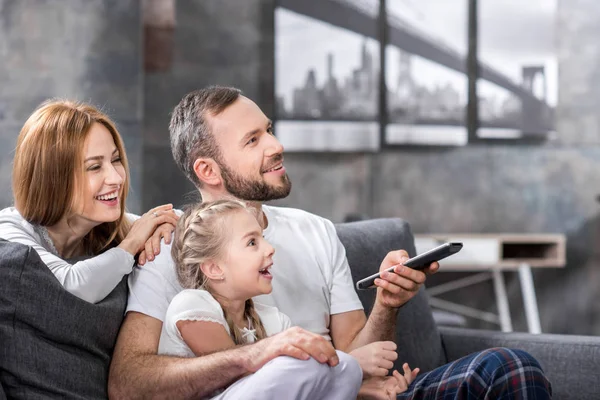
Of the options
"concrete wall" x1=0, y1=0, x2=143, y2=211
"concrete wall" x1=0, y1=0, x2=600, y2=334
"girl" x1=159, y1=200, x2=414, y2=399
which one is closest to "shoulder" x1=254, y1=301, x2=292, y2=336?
"girl" x1=159, y1=200, x2=414, y2=399

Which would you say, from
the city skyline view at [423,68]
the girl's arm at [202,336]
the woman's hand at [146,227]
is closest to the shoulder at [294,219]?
the woman's hand at [146,227]

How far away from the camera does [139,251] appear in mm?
1843

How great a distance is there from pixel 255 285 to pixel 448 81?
367 centimetres

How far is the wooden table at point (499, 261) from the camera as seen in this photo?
4418 mm

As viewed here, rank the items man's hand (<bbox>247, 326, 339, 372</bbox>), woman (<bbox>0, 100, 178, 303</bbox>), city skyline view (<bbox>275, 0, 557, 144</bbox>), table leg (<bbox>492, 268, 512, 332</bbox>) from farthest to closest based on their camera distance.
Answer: city skyline view (<bbox>275, 0, 557, 144</bbox>)
table leg (<bbox>492, 268, 512, 332</bbox>)
woman (<bbox>0, 100, 178, 303</bbox>)
man's hand (<bbox>247, 326, 339, 372</bbox>)

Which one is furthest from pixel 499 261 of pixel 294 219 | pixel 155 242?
pixel 155 242

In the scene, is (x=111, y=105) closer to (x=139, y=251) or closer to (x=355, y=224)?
(x=355, y=224)

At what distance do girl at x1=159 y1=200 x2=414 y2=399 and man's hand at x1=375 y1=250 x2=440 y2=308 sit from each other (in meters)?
0.18

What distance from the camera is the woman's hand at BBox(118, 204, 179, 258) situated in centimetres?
182

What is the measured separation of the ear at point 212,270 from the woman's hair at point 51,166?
330 millimetres

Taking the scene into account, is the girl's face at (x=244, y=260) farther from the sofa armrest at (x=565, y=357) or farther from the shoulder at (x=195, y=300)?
the sofa armrest at (x=565, y=357)

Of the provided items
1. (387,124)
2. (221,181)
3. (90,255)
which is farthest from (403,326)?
(387,124)

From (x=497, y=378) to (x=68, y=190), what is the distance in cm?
98

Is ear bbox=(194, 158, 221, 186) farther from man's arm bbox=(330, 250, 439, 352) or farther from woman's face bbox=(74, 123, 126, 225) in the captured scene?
man's arm bbox=(330, 250, 439, 352)
